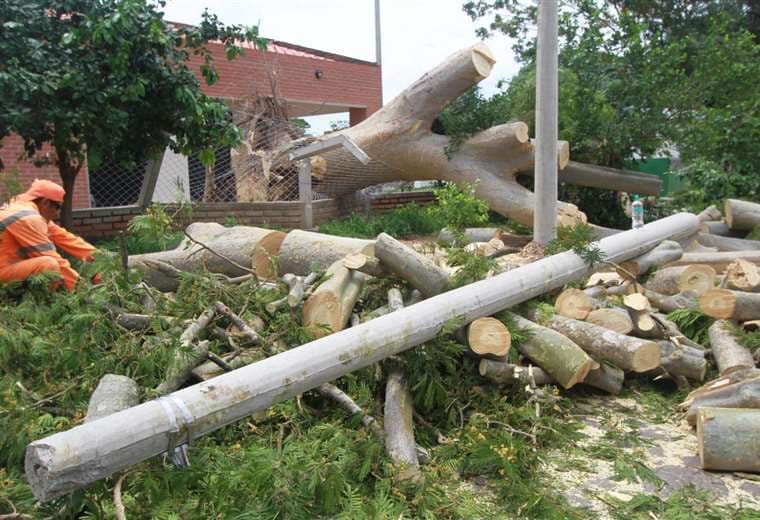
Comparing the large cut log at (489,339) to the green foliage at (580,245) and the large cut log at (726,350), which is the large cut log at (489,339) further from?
the green foliage at (580,245)

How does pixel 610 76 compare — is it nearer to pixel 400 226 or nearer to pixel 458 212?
pixel 400 226

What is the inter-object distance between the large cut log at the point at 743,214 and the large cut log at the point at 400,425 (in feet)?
20.6

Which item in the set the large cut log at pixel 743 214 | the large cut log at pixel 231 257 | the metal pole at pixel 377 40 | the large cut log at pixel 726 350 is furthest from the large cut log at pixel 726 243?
the metal pole at pixel 377 40

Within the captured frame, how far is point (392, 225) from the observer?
37.0 ft

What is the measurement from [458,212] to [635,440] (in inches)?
154

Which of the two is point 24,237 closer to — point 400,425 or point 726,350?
point 400,425

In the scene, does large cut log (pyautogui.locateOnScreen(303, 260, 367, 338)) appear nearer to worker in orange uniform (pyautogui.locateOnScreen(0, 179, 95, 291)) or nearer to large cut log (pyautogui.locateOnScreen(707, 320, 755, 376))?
worker in orange uniform (pyautogui.locateOnScreen(0, 179, 95, 291))

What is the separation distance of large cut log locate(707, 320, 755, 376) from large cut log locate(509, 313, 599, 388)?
89cm

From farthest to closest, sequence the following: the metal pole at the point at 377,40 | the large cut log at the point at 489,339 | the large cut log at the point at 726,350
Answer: the metal pole at the point at 377,40, the large cut log at the point at 726,350, the large cut log at the point at 489,339

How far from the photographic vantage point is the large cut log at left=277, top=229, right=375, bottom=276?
551 cm

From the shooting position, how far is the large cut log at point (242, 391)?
8.16 feet

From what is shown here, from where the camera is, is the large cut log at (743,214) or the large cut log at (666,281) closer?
the large cut log at (666,281)

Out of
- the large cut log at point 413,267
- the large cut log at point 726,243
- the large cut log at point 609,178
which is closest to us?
the large cut log at point 413,267

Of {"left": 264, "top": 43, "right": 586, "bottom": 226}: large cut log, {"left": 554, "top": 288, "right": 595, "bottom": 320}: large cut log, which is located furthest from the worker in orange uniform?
{"left": 264, "top": 43, "right": 586, "bottom": 226}: large cut log
